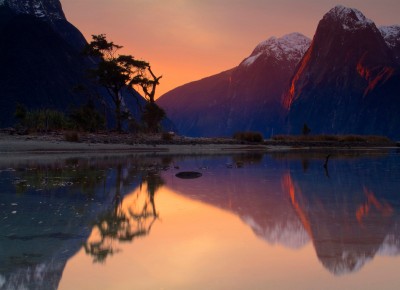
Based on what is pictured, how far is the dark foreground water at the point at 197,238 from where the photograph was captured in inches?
255

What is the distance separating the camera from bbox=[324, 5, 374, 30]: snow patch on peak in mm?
165375

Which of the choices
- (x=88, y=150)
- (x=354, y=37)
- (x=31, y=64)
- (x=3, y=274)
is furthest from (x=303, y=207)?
(x=354, y=37)

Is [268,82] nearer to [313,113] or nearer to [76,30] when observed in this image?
[313,113]

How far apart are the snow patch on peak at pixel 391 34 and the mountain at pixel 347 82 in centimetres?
808

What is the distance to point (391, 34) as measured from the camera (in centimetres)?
17762

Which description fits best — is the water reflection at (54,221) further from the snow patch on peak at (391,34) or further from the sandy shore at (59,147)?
the snow patch on peak at (391,34)

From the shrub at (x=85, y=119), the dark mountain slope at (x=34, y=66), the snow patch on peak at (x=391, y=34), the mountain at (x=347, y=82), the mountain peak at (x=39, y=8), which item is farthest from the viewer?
A: the snow patch on peak at (x=391, y=34)

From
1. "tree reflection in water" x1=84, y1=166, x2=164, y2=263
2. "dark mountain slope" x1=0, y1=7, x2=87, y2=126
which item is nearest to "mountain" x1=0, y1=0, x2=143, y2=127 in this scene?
"dark mountain slope" x1=0, y1=7, x2=87, y2=126

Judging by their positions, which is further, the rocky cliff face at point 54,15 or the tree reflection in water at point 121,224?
the rocky cliff face at point 54,15

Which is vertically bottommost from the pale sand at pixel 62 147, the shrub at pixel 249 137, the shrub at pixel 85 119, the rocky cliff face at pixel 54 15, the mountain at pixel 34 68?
the pale sand at pixel 62 147

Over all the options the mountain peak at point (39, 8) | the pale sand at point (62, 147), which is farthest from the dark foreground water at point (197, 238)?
the mountain peak at point (39, 8)

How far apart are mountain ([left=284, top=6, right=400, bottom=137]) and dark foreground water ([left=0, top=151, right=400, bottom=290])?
469 ft

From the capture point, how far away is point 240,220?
10500mm

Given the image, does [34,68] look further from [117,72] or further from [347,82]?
[347,82]
